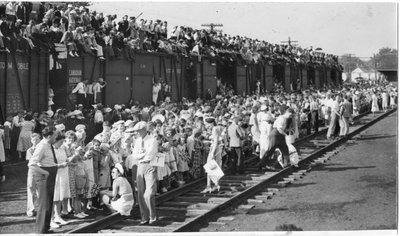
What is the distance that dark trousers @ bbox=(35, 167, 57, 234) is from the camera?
28.6 ft

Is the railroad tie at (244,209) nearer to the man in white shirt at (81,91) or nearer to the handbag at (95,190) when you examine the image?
the handbag at (95,190)

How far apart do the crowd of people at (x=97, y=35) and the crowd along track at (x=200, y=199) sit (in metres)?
6.78

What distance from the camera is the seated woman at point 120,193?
9906mm

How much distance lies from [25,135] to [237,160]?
536 centimetres

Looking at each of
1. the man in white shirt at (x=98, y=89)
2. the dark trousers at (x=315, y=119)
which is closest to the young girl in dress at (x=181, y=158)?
the man in white shirt at (x=98, y=89)

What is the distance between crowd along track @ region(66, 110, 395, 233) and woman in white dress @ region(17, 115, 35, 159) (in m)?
4.51

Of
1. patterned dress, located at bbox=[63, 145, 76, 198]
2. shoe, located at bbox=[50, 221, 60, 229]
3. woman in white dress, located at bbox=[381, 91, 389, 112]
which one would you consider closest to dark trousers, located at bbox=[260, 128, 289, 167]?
patterned dress, located at bbox=[63, 145, 76, 198]

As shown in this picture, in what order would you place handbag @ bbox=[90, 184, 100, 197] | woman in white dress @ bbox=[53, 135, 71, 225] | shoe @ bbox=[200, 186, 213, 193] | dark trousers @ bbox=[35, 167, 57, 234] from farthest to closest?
1. shoe @ bbox=[200, 186, 213, 193]
2. handbag @ bbox=[90, 184, 100, 197]
3. woman in white dress @ bbox=[53, 135, 71, 225]
4. dark trousers @ bbox=[35, 167, 57, 234]

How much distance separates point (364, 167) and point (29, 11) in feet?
35.4

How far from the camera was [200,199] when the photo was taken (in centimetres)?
1191

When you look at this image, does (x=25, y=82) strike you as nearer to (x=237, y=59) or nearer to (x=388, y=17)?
Result: (x=388, y=17)

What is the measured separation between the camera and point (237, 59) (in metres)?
30.7

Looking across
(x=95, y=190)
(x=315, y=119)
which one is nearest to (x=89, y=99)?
(x=95, y=190)

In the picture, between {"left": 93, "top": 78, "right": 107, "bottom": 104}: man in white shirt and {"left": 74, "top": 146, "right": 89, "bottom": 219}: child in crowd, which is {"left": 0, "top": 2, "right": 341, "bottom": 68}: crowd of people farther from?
{"left": 74, "top": 146, "right": 89, "bottom": 219}: child in crowd
